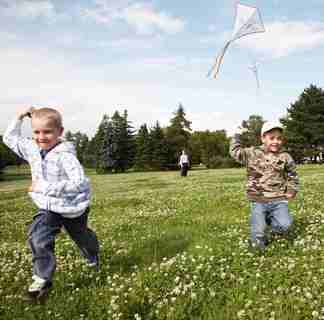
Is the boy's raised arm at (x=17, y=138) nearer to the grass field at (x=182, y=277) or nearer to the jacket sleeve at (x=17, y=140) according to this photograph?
the jacket sleeve at (x=17, y=140)

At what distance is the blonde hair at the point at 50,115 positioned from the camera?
6.25 m

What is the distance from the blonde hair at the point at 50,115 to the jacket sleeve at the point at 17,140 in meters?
0.53

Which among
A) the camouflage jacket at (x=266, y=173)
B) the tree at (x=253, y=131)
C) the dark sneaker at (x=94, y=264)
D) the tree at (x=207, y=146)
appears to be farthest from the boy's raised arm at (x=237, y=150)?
the tree at (x=253, y=131)

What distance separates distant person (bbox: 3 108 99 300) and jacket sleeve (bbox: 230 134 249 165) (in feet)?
11.7

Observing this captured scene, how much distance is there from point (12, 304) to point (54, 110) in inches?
112

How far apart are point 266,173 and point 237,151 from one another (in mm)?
735

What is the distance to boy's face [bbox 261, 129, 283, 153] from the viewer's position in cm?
857

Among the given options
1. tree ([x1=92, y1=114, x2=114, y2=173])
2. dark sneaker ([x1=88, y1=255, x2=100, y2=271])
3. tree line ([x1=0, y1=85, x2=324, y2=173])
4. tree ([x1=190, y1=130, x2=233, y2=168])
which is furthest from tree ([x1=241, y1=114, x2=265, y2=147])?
dark sneaker ([x1=88, y1=255, x2=100, y2=271])

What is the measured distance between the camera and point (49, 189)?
6109 millimetres

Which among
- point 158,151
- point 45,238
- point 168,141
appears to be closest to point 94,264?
point 45,238

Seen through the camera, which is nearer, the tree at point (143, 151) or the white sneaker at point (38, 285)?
the white sneaker at point (38, 285)

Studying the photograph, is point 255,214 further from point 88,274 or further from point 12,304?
point 12,304

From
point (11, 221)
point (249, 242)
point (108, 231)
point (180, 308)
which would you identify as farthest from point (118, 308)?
point (11, 221)

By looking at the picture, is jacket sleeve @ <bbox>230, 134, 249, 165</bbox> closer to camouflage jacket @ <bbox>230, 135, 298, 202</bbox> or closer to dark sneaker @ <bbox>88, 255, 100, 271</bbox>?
camouflage jacket @ <bbox>230, 135, 298, 202</bbox>
